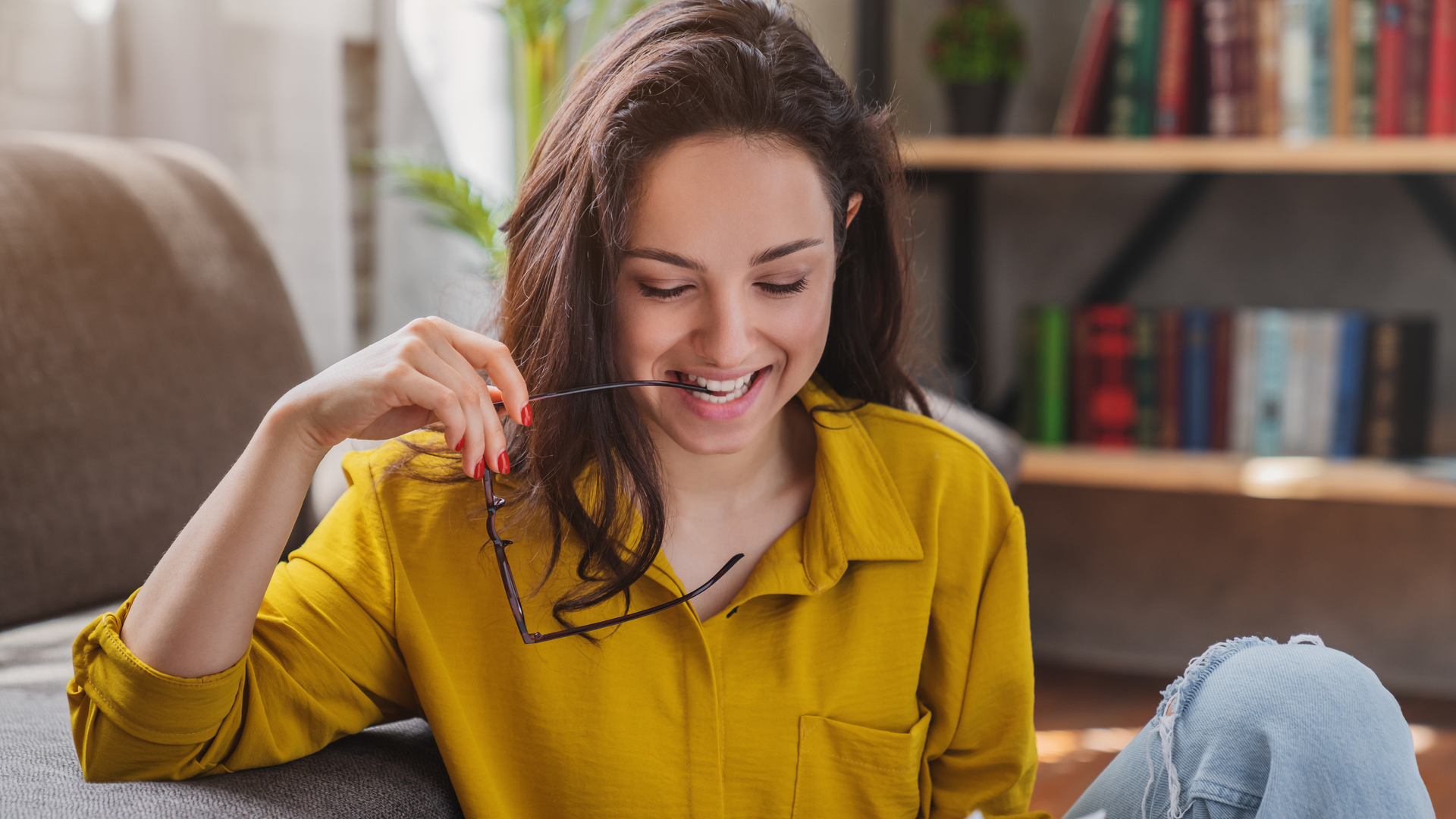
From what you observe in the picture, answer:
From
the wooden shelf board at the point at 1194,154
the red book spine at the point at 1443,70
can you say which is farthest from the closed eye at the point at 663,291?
the red book spine at the point at 1443,70

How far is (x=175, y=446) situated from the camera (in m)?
1.23

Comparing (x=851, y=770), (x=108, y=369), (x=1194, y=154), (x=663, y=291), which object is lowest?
(x=851, y=770)

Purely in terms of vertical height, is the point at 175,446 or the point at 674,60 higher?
the point at 674,60

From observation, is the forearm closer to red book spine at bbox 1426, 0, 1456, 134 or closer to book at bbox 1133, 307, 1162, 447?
book at bbox 1133, 307, 1162, 447

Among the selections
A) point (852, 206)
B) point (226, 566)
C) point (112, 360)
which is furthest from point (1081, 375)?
point (226, 566)

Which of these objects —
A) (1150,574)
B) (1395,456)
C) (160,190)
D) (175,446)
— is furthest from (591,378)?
(1150,574)

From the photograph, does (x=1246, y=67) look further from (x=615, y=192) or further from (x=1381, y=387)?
(x=615, y=192)

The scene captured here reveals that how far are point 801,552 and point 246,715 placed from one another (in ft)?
1.31

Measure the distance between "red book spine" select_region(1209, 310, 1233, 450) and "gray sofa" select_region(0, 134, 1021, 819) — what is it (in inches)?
34.4

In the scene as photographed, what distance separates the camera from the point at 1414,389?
76.6 inches

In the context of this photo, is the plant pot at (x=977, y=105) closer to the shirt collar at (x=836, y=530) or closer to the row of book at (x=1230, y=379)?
the row of book at (x=1230, y=379)

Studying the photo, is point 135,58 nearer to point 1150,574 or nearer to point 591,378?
point 591,378

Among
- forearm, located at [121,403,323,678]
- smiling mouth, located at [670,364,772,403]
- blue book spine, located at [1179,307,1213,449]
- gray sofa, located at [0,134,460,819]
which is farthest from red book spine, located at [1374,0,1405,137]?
forearm, located at [121,403,323,678]

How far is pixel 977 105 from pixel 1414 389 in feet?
2.76
